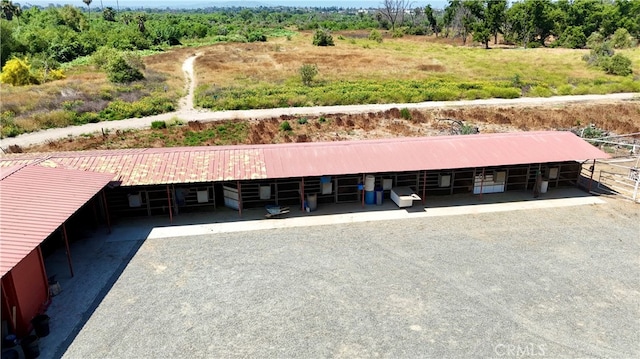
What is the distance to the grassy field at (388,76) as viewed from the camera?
51.0 metres

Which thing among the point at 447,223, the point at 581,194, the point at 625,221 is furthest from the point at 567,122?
the point at 447,223

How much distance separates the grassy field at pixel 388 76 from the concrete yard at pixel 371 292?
1151 inches

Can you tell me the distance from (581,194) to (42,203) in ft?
89.1

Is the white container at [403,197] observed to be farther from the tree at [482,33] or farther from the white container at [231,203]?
the tree at [482,33]

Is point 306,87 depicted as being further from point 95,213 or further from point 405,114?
point 95,213

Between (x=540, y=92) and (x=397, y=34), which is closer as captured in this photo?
(x=540, y=92)

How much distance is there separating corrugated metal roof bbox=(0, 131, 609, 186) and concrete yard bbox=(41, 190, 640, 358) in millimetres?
2725

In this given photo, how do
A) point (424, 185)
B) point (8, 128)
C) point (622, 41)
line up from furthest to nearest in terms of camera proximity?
1. point (622, 41)
2. point (8, 128)
3. point (424, 185)

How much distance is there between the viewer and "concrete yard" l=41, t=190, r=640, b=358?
14.7 m

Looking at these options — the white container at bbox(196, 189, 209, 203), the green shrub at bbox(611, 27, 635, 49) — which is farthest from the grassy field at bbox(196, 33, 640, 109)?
the white container at bbox(196, 189, 209, 203)

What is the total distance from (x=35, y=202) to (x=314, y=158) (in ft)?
41.3

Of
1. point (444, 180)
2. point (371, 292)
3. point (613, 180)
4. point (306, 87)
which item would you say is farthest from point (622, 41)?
point (371, 292)

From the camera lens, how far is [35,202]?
17812mm

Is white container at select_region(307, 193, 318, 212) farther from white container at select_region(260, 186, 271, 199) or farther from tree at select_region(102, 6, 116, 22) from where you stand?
tree at select_region(102, 6, 116, 22)
